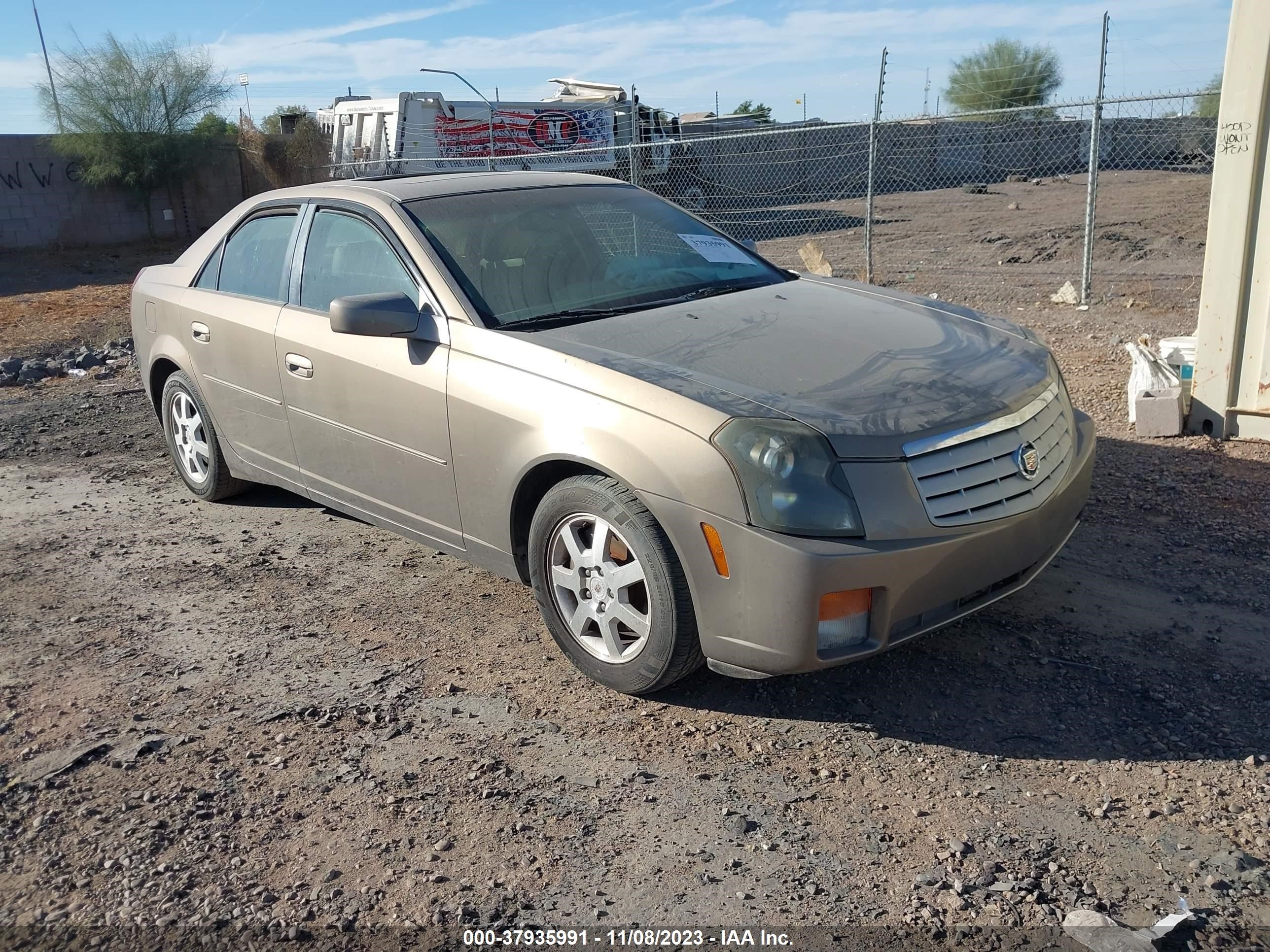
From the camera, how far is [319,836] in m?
2.94

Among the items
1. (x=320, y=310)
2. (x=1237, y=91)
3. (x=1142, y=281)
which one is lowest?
(x=1142, y=281)

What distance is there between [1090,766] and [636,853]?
4.44ft

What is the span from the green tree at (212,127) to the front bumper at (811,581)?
2677 centimetres

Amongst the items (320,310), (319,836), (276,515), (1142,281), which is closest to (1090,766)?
(319,836)

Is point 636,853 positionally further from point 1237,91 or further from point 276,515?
point 1237,91

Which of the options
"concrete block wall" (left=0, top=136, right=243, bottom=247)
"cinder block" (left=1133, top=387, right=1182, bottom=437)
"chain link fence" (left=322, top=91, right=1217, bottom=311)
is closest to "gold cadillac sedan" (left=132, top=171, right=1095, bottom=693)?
"cinder block" (left=1133, top=387, right=1182, bottom=437)

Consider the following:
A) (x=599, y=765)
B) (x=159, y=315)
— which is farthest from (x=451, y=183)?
(x=599, y=765)

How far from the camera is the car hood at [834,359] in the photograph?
3.26 metres

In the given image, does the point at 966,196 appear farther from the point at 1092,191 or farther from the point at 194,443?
the point at 194,443

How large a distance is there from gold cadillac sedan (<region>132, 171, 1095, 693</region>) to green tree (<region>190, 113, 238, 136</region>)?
23711mm

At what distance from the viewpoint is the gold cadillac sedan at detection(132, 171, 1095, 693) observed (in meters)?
3.12

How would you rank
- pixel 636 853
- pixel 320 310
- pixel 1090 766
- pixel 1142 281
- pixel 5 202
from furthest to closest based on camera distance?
pixel 5 202
pixel 1142 281
pixel 320 310
pixel 1090 766
pixel 636 853

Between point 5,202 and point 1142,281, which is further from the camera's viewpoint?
point 5,202

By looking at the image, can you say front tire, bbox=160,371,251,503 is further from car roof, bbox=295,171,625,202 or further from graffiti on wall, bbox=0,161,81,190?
graffiti on wall, bbox=0,161,81,190
